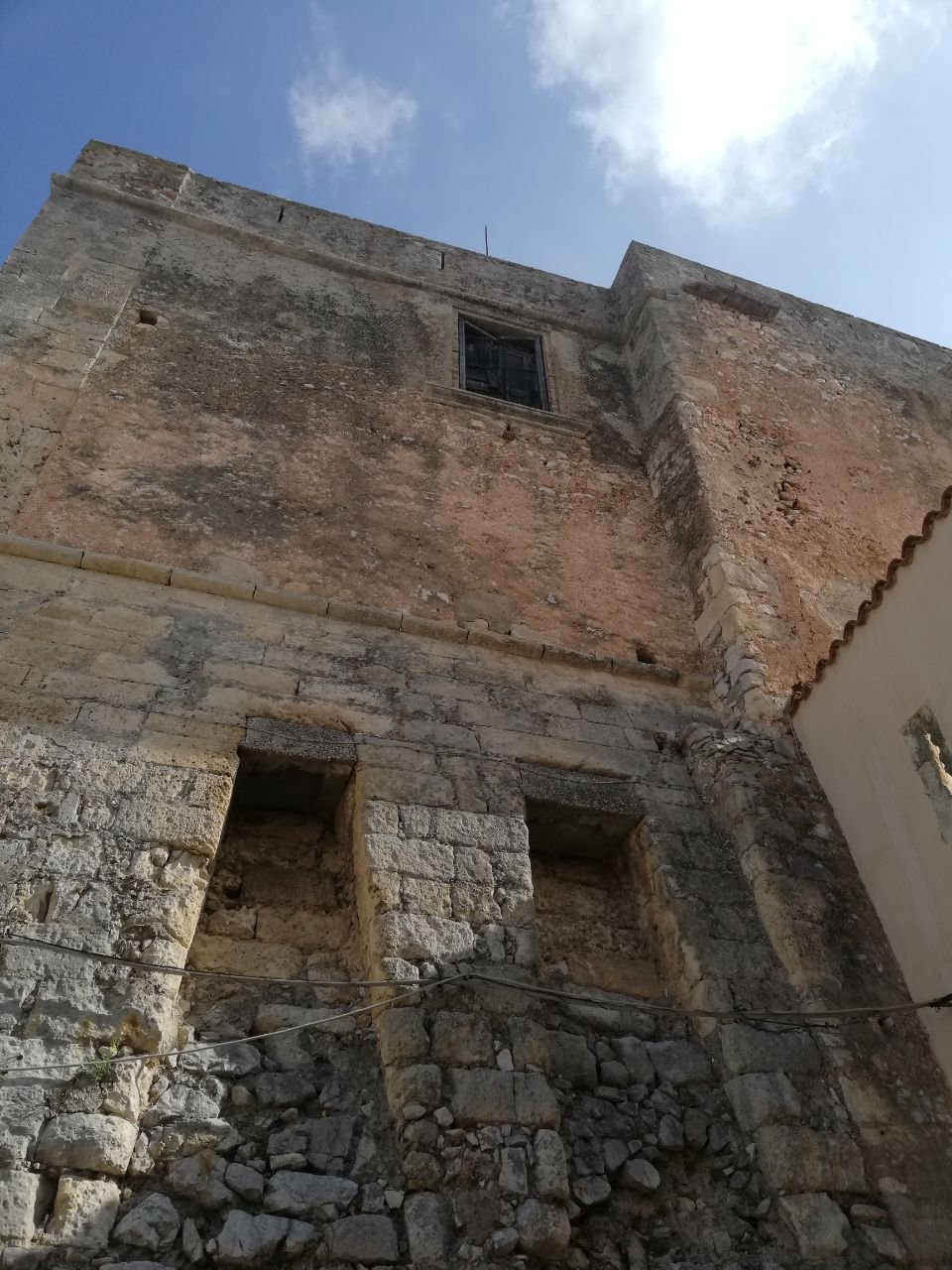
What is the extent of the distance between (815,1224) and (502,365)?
674 centimetres

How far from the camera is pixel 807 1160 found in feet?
10.8

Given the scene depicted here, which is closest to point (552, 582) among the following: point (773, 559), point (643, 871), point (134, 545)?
point (773, 559)

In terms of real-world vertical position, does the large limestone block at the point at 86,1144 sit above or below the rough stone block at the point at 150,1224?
above

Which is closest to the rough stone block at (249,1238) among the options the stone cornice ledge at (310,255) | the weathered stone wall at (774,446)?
the weathered stone wall at (774,446)

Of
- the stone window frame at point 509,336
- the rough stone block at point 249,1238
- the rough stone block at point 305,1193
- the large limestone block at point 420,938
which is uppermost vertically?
the stone window frame at point 509,336

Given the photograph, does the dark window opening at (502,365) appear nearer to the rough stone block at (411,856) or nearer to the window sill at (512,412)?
the window sill at (512,412)

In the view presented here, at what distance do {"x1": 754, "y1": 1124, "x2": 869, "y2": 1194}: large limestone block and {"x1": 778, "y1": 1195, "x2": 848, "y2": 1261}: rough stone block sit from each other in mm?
37

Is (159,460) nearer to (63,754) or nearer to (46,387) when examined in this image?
(46,387)

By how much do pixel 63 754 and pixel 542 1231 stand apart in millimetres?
2488

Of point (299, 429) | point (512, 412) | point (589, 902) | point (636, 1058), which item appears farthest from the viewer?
point (512, 412)

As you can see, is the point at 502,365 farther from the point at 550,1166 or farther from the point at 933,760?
the point at 550,1166

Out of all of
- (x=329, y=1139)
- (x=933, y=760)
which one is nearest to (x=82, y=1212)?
(x=329, y=1139)

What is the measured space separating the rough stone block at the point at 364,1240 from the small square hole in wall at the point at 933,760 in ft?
8.84

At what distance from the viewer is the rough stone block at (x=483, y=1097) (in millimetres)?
3127
